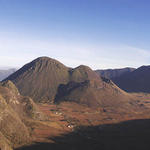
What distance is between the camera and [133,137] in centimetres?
6894

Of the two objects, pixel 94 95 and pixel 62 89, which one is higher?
pixel 62 89

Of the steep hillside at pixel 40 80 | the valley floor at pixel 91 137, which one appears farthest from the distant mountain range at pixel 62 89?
the valley floor at pixel 91 137

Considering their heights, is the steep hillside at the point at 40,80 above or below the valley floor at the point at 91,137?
above

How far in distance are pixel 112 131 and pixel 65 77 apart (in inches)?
4686

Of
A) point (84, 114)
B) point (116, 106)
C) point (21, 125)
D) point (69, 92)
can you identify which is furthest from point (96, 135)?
point (69, 92)

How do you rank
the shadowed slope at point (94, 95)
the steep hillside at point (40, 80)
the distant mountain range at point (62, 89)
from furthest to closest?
the steep hillside at point (40, 80), the distant mountain range at point (62, 89), the shadowed slope at point (94, 95)

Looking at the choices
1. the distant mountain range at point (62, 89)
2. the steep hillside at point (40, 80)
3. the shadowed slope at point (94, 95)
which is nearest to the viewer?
the shadowed slope at point (94, 95)

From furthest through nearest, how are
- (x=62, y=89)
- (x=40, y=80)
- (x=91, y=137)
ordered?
(x=40, y=80), (x=62, y=89), (x=91, y=137)

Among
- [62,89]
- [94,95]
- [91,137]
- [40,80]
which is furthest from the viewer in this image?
[40,80]

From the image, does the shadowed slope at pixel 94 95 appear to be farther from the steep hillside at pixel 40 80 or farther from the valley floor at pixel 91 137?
the valley floor at pixel 91 137

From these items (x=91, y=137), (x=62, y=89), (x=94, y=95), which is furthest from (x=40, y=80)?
(x=91, y=137)

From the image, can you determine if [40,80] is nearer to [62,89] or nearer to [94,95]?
[62,89]

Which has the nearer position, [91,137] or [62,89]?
[91,137]

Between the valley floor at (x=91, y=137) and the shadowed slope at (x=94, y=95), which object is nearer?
the valley floor at (x=91, y=137)
